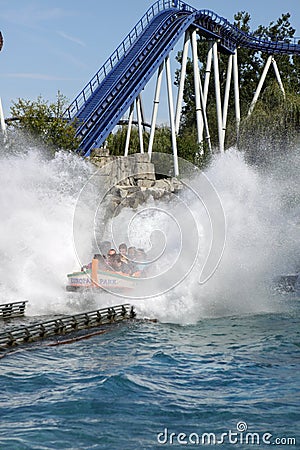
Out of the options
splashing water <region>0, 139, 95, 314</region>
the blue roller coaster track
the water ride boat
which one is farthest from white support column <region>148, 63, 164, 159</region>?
the water ride boat

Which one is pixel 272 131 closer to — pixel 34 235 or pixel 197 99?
pixel 197 99

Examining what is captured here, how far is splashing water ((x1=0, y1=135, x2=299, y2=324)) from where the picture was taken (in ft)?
44.7

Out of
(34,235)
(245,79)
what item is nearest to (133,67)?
(34,235)

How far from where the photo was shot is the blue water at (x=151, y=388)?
726 centimetres

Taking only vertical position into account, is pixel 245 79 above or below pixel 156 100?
above

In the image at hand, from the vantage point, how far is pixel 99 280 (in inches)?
521

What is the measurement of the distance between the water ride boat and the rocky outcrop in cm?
933

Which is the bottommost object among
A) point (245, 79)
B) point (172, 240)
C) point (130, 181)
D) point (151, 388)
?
point (151, 388)

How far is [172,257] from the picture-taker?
14.3m

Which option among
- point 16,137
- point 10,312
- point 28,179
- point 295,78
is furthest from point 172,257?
point 295,78

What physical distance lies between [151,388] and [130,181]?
17309 mm

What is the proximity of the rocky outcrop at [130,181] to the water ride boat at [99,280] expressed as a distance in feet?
30.6

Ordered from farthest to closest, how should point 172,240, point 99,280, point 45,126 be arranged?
point 45,126
point 172,240
point 99,280

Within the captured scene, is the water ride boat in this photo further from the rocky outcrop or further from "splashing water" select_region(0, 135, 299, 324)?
the rocky outcrop
